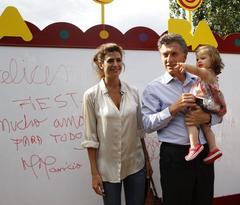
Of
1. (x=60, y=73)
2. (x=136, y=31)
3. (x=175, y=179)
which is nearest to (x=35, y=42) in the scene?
(x=60, y=73)

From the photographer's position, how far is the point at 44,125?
2891 millimetres

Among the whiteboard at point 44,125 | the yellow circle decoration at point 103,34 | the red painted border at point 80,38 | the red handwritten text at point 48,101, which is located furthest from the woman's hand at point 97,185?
the yellow circle decoration at point 103,34

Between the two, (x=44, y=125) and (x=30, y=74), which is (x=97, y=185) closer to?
(x=44, y=125)

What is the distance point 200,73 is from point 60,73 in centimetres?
120

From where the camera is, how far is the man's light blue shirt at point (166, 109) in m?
2.28

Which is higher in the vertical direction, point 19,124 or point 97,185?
point 19,124

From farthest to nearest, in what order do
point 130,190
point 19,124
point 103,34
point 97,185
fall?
point 103,34 → point 19,124 → point 130,190 → point 97,185

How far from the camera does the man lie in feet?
7.46

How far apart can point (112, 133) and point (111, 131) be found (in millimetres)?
16

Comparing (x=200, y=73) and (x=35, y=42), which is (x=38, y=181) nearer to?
(x=35, y=42)

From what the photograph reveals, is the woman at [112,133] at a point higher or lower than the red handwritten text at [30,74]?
lower

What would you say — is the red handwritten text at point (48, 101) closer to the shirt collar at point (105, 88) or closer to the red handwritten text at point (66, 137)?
the red handwritten text at point (66, 137)

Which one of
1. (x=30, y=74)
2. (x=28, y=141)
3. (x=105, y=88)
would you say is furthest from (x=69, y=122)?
(x=105, y=88)

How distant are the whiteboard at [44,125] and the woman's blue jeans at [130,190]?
0.66 m
